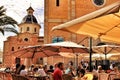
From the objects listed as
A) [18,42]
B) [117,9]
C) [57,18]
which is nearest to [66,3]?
[57,18]

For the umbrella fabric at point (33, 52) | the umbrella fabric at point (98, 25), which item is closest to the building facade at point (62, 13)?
the umbrella fabric at point (33, 52)

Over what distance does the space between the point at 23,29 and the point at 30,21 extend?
2.53 metres

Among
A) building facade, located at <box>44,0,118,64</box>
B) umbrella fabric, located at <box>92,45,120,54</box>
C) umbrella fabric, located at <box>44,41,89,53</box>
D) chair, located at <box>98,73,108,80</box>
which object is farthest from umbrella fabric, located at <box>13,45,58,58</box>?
building facade, located at <box>44,0,118,64</box>

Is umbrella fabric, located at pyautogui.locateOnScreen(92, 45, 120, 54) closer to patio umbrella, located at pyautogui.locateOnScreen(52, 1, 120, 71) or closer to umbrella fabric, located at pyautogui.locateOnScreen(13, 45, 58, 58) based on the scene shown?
umbrella fabric, located at pyautogui.locateOnScreen(13, 45, 58, 58)

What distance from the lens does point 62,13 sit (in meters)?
37.2

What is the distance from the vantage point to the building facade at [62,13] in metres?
36.7

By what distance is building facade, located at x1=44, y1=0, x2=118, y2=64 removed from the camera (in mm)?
36688

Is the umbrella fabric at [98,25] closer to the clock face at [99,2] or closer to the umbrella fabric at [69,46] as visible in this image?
the umbrella fabric at [69,46]

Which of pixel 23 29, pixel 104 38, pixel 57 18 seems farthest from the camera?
pixel 23 29

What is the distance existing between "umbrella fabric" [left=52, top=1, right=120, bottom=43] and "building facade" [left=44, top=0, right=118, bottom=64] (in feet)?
98.7

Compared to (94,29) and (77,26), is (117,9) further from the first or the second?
(94,29)

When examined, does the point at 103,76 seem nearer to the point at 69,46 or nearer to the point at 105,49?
the point at 69,46

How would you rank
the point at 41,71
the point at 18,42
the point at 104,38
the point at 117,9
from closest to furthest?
the point at 117,9, the point at 104,38, the point at 41,71, the point at 18,42

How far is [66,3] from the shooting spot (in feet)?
123
